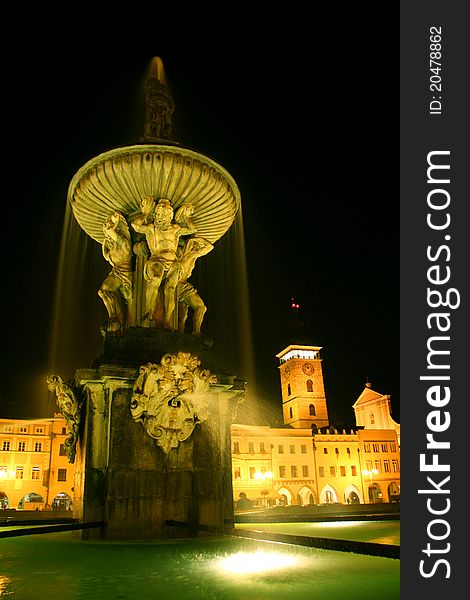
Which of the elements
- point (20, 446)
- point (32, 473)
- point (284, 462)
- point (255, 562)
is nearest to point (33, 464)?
point (32, 473)

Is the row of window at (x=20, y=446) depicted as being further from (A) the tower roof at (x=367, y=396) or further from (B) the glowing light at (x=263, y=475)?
(A) the tower roof at (x=367, y=396)

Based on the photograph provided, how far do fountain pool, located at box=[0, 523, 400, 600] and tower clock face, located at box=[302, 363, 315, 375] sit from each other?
236ft

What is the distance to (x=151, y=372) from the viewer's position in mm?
6180

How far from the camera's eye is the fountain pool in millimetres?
3133

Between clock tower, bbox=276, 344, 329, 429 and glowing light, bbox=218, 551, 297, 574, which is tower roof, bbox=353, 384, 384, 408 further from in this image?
glowing light, bbox=218, 551, 297, 574

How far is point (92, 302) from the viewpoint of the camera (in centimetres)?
1568

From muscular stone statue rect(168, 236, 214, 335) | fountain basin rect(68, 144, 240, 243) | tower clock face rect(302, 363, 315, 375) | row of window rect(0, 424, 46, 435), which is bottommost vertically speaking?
muscular stone statue rect(168, 236, 214, 335)

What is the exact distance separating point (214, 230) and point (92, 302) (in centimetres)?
753

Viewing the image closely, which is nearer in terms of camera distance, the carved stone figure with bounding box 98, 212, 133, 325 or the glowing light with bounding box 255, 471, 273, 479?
the carved stone figure with bounding box 98, 212, 133, 325

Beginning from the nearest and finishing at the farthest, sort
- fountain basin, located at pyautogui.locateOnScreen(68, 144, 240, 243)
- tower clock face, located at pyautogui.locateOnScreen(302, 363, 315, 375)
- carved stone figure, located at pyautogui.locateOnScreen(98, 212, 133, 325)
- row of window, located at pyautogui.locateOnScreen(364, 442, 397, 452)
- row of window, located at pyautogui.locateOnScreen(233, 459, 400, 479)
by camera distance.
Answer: fountain basin, located at pyautogui.locateOnScreen(68, 144, 240, 243) → carved stone figure, located at pyautogui.locateOnScreen(98, 212, 133, 325) → row of window, located at pyautogui.locateOnScreen(233, 459, 400, 479) → row of window, located at pyautogui.locateOnScreen(364, 442, 397, 452) → tower clock face, located at pyautogui.locateOnScreen(302, 363, 315, 375)

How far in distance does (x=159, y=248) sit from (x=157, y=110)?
9.40 ft

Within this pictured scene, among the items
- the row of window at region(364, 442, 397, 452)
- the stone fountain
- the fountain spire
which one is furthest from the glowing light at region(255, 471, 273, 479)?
the fountain spire

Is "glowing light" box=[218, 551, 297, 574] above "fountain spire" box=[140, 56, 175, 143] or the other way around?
the other way around

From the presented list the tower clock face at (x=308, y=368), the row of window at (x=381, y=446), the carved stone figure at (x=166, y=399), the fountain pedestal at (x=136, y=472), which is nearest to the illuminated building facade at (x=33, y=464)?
the row of window at (x=381, y=446)
